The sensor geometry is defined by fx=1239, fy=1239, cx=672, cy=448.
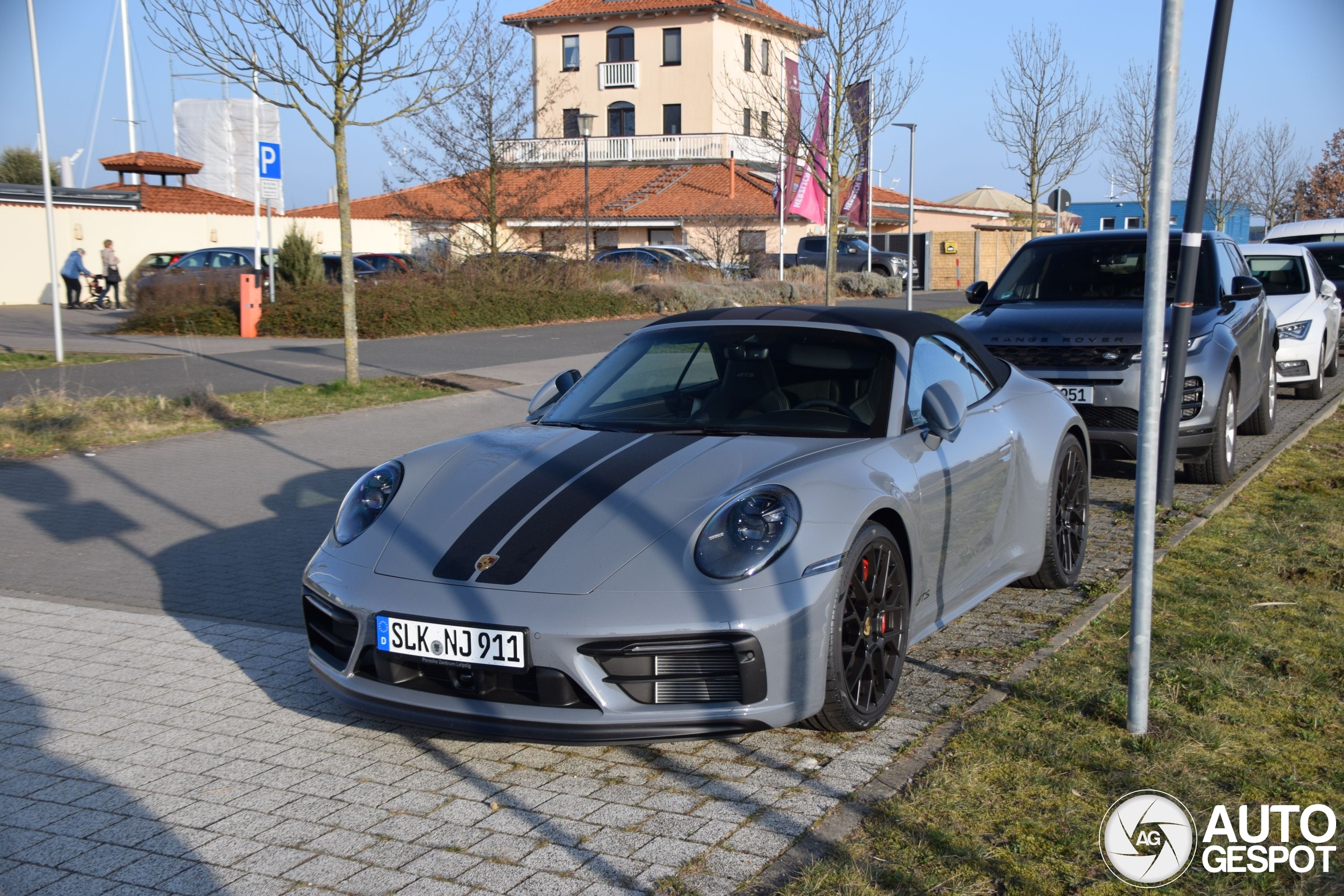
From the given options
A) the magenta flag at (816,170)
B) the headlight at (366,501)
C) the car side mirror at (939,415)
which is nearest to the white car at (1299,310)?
the magenta flag at (816,170)

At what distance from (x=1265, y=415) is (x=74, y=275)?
29.6 m

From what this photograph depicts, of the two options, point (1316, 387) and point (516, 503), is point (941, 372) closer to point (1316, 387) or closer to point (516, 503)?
point (516, 503)

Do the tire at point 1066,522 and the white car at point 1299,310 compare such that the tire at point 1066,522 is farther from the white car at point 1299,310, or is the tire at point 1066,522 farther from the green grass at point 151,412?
the green grass at point 151,412

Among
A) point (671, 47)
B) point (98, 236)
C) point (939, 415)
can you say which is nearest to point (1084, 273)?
point (939, 415)

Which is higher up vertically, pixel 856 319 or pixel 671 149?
pixel 671 149

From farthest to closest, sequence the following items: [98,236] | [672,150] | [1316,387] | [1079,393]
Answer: [672,150]
[98,236]
[1316,387]
[1079,393]

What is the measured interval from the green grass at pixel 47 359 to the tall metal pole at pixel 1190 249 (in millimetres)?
14722

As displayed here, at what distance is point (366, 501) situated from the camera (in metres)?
4.62

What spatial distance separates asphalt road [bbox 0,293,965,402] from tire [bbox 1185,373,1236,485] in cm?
966

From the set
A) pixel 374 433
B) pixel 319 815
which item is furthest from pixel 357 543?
pixel 374 433

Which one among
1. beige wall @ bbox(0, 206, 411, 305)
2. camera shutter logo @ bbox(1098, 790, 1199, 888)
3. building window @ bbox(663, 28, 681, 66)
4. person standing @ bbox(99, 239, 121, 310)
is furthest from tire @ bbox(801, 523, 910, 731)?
building window @ bbox(663, 28, 681, 66)

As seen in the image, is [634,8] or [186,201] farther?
[634,8]

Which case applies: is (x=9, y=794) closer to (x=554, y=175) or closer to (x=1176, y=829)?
(x=1176, y=829)

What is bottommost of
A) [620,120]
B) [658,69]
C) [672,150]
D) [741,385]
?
[741,385]
